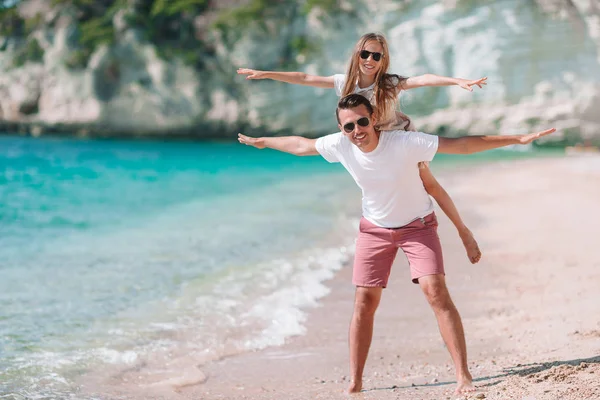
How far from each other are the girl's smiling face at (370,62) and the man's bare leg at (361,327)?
125cm

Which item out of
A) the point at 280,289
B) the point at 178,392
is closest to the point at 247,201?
the point at 280,289

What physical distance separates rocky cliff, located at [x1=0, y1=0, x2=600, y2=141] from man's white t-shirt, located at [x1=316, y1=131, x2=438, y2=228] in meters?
23.5

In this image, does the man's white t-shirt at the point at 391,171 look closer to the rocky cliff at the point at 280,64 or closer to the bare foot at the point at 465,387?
the bare foot at the point at 465,387

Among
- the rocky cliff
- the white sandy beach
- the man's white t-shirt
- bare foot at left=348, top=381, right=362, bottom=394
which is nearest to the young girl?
the man's white t-shirt

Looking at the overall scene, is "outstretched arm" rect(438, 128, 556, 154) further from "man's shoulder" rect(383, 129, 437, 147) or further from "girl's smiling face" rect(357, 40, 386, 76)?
"girl's smiling face" rect(357, 40, 386, 76)

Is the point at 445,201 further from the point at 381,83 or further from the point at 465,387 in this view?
the point at 465,387

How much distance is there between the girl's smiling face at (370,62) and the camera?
157 inches

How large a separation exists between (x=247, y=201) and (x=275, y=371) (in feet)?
31.2

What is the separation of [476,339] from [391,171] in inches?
73.5

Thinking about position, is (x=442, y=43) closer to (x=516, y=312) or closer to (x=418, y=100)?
(x=418, y=100)

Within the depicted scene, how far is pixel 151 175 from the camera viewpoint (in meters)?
19.2

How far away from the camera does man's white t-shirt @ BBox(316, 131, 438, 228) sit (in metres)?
3.71

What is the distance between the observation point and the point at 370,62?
404cm

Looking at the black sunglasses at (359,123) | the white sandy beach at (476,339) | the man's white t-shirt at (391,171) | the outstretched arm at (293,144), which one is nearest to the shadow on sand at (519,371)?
the white sandy beach at (476,339)
